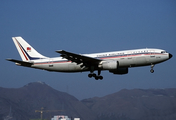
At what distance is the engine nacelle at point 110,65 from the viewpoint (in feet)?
159

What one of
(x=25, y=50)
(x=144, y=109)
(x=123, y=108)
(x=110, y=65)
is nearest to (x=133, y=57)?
(x=110, y=65)

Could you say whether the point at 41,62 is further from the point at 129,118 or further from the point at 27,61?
the point at 129,118

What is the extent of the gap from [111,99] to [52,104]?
1400 inches

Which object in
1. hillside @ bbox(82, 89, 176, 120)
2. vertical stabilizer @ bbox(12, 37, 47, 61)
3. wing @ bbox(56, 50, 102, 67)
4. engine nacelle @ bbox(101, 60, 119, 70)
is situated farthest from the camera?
hillside @ bbox(82, 89, 176, 120)

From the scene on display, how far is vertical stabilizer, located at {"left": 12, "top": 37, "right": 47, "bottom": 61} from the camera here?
2175 inches

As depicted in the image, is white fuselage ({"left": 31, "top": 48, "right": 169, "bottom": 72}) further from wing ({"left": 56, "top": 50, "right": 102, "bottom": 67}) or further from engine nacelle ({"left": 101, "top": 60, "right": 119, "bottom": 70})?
wing ({"left": 56, "top": 50, "right": 102, "bottom": 67})

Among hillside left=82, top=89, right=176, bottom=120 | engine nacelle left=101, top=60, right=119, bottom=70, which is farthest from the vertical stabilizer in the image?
hillside left=82, top=89, right=176, bottom=120

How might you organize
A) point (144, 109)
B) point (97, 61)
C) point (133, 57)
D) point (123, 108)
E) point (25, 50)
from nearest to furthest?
point (133, 57), point (97, 61), point (25, 50), point (144, 109), point (123, 108)

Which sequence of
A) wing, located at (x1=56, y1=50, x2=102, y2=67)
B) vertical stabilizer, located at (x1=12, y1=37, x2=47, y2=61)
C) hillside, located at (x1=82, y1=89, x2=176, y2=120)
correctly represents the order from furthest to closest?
1. hillside, located at (x1=82, y1=89, x2=176, y2=120)
2. vertical stabilizer, located at (x1=12, y1=37, x2=47, y2=61)
3. wing, located at (x1=56, y1=50, x2=102, y2=67)

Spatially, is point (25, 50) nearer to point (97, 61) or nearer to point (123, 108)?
point (97, 61)

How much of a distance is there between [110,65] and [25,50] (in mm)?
16543

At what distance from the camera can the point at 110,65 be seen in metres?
48.8

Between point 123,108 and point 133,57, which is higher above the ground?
point 133,57

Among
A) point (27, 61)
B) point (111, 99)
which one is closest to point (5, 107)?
point (111, 99)
